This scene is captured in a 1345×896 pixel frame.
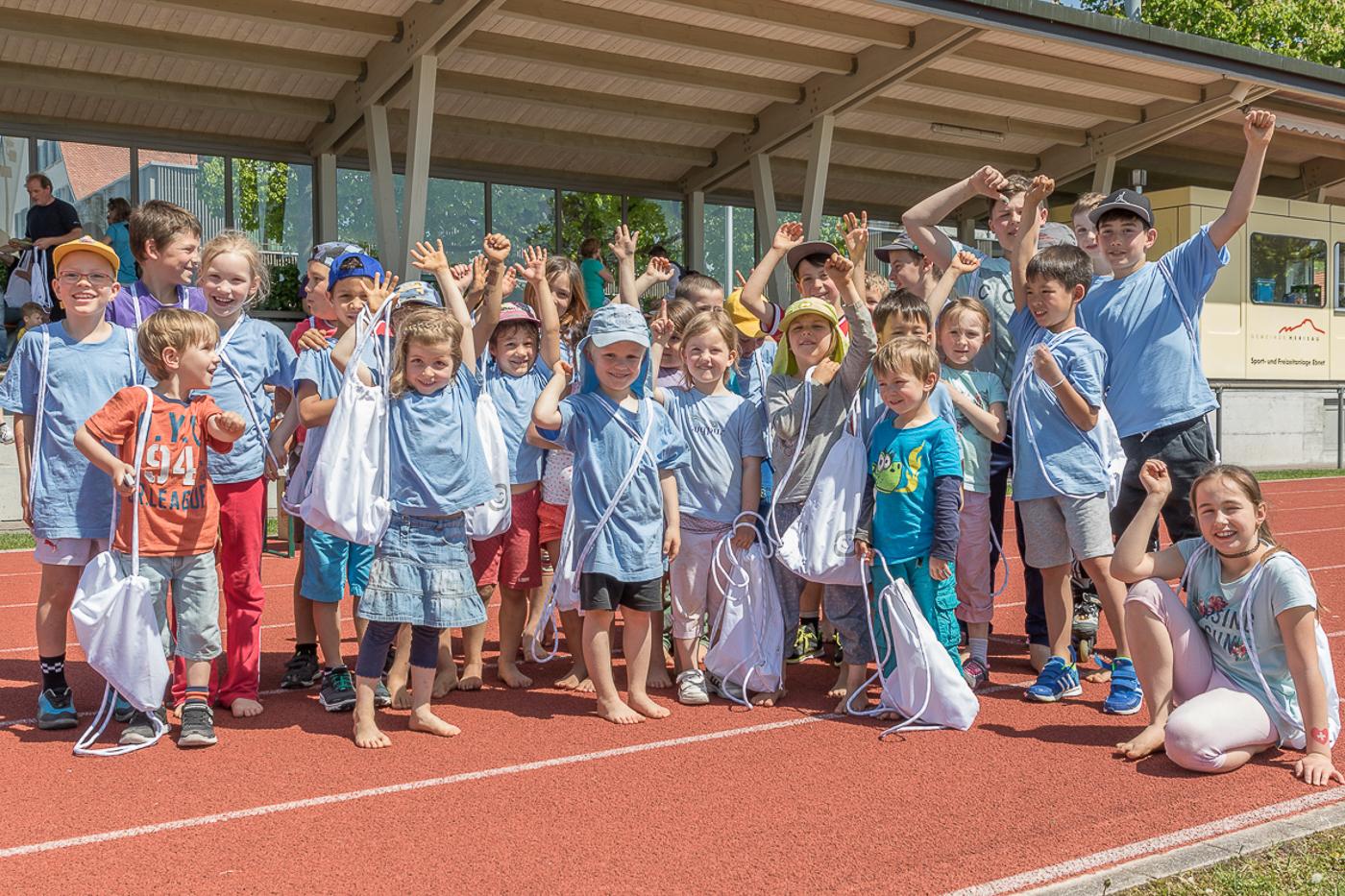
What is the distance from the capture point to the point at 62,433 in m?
4.99

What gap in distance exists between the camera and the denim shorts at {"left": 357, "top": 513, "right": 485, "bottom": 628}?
4.76m

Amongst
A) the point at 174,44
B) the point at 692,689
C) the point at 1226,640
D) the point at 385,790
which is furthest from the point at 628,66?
the point at 385,790

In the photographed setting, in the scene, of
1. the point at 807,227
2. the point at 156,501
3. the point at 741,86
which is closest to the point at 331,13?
the point at 741,86

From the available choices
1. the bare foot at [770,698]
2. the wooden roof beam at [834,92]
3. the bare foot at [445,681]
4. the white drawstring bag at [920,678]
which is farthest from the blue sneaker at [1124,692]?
the wooden roof beam at [834,92]

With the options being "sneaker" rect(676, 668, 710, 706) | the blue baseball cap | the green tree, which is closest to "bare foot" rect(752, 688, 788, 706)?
"sneaker" rect(676, 668, 710, 706)

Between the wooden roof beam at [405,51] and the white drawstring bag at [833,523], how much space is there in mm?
10243

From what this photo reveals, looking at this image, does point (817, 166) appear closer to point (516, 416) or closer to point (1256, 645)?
point (516, 416)

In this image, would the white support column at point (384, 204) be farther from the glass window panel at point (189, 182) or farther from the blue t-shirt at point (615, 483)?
the blue t-shirt at point (615, 483)

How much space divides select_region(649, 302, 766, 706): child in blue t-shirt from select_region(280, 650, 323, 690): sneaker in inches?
66.8

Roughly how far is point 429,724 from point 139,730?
1066 millimetres

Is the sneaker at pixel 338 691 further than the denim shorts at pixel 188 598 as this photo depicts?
Yes

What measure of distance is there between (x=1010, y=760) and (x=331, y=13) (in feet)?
44.0

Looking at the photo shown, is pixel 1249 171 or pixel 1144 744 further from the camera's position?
pixel 1249 171

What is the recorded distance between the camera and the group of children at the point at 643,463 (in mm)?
4727
